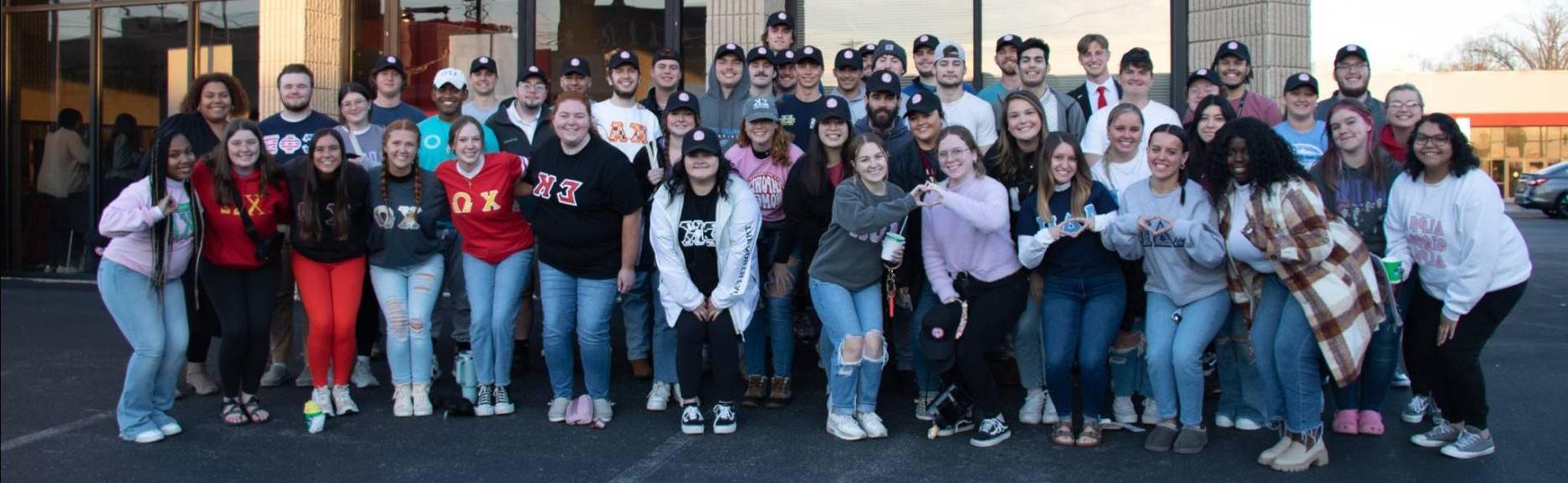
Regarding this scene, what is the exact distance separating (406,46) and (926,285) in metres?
7.05

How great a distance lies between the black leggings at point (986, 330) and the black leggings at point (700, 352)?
1.10m

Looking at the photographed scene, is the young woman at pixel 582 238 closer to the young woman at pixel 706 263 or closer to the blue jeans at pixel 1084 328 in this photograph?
the young woman at pixel 706 263

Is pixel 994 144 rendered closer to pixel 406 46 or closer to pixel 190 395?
pixel 190 395

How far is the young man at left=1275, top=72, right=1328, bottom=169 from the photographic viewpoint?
6246 mm

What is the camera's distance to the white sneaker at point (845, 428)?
5453mm

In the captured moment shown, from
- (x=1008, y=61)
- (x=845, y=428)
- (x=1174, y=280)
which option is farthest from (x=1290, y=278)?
(x=1008, y=61)

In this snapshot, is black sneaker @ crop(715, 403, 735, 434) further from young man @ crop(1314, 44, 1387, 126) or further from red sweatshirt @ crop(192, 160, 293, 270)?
young man @ crop(1314, 44, 1387, 126)

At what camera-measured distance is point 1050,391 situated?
541cm

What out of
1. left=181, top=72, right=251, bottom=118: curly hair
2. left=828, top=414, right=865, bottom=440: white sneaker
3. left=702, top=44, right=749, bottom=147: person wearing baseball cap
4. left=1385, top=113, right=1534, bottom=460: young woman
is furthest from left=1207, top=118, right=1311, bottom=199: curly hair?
left=181, top=72, right=251, bottom=118: curly hair

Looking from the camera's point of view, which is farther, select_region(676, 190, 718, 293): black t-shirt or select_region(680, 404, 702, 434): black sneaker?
select_region(676, 190, 718, 293): black t-shirt

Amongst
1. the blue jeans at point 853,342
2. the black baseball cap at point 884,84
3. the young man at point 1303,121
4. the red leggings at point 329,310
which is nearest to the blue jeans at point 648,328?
the blue jeans at point 853,342

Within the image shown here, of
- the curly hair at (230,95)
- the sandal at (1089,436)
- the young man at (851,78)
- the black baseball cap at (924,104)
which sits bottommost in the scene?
the sandal at (1089,436)

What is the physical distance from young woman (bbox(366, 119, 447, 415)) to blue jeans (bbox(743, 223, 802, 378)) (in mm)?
1645

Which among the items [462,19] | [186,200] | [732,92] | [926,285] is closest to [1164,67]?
[732,92]
